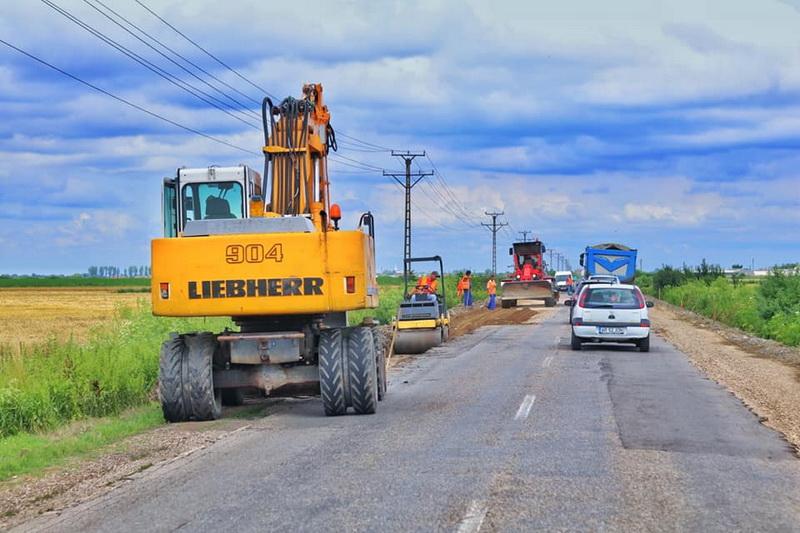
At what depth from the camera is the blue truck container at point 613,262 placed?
5119 cm

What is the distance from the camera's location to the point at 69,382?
48.8ft

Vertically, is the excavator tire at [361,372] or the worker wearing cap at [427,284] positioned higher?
the worker wearing cap at [427,284]

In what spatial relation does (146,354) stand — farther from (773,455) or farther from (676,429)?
(773,455)

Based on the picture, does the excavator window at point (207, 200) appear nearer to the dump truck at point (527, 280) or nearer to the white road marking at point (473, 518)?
the white road marking at point (473, 518)

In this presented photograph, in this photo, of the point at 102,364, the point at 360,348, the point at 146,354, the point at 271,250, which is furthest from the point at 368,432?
the point at 146,354

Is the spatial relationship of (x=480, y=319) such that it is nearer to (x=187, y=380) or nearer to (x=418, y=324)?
(x=418, y=324)

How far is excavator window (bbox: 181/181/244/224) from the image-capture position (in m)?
14.7

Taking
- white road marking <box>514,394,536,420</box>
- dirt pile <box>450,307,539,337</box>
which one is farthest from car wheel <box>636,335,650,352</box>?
white road marking <box>514,394,536,420</box>

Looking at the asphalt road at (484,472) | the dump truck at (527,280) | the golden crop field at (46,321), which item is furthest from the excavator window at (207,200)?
the dump truck at (527,280)

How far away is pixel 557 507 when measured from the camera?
302 inches

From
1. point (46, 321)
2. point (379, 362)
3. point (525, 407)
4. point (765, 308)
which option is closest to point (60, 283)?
point (46, 321)

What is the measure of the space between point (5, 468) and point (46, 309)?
4761 centimetres

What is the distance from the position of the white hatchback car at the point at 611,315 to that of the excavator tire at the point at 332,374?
42.3 ft

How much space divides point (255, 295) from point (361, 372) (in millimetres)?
1734
